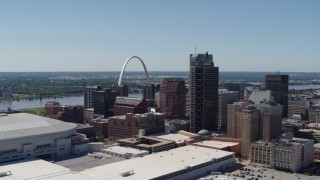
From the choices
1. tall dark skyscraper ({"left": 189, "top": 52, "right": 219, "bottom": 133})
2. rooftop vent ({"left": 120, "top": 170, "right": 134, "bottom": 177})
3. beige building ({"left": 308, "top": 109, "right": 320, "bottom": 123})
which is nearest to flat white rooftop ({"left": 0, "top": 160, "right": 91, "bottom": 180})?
rooftop vent ({"left": 120, "top": 170, "right": 134, "bottom": 177})

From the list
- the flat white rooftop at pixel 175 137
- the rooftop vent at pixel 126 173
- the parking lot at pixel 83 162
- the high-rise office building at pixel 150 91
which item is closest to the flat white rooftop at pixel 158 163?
the rooftop vent at pixel 126 173

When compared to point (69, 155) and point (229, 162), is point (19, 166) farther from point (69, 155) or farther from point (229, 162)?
point (229, 162)

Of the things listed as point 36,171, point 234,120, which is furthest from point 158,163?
point 234,120

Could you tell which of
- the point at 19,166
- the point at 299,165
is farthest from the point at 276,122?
the point at 19,166

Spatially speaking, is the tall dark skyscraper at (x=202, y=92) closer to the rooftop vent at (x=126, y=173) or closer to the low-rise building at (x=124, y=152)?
the low-rise building at (x=124, y=152)

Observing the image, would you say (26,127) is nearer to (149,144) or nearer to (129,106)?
(149,144)
